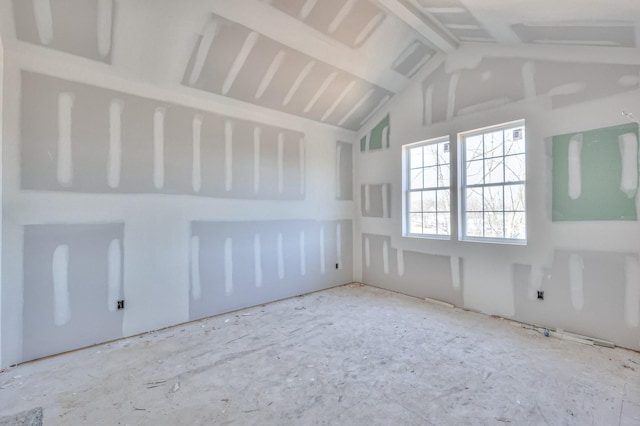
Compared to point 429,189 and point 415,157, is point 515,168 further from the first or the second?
point 415,157

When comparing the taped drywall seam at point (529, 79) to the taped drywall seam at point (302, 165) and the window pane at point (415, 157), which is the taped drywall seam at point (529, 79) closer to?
the window pane at point (415, 157)

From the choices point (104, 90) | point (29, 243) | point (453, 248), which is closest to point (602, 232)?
point (453, 248)

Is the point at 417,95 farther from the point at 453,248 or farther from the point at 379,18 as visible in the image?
the point at 453,248

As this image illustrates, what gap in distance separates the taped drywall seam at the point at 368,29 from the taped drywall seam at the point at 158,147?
260 centimetres

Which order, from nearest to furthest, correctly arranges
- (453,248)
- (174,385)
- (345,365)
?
(174,385) → (345,365) → (453,248)

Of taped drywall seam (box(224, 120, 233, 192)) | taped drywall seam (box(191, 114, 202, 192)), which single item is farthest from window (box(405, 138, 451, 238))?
taped drywall seam (box(191, 114, 202, 192))

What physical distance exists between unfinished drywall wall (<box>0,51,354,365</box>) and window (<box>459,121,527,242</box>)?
2562 millimetres

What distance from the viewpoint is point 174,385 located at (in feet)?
7.59

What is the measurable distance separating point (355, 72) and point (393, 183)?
1.88 m

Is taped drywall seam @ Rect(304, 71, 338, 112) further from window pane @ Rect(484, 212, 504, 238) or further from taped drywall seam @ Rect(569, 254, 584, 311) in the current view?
taped drywall seam @ Rect(569, 254, 584, 311)

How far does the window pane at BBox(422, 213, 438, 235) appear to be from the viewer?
4.56 meters

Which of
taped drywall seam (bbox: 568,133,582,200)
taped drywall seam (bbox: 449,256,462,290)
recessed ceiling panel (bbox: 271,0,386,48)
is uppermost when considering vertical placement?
recessed ceiling panel (bbox: 271,0,386,48)

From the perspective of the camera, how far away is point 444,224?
4438 mm

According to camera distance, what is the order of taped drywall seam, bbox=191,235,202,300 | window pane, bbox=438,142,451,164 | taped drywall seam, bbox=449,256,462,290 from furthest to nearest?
window pane, bbox=438,142,451,164 → taped drywall seam, bbox=449,256,462,290 → taped drywall seam, bbox=191,235,202,300
